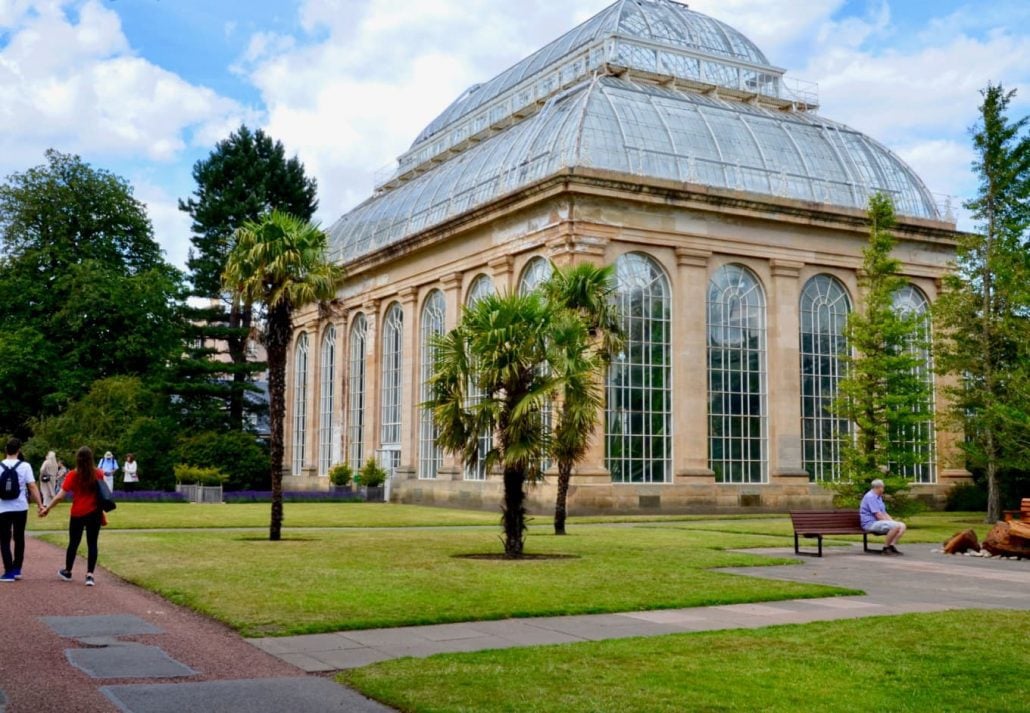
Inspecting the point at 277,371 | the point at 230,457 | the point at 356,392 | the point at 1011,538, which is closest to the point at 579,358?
the point at 277,371

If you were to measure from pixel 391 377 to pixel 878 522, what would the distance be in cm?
3313

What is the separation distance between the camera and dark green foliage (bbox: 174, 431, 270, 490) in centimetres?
5325

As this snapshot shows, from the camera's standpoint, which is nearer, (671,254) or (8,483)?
(8,483)

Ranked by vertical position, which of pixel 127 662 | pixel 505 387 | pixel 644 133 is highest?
pixel 644 133

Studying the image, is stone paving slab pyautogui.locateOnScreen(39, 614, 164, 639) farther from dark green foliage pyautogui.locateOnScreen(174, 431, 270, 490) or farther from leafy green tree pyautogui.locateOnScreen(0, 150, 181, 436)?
leafy green tree pyautogui.locateOnScreen(0, 150, 181, 436)

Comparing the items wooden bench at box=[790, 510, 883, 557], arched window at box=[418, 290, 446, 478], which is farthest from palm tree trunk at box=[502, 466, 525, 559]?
arched window at box=[418, 290, 446, 478]

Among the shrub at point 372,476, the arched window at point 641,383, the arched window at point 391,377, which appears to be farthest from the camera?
the arched window at point 391,377

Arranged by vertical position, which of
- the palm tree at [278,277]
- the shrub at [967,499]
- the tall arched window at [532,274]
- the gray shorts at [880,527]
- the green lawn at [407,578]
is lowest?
the shrub at [967,499]

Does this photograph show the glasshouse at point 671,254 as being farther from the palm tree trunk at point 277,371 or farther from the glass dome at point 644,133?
the palm tree trunk at point 277,371

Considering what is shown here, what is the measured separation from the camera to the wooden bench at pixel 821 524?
22.1 meters

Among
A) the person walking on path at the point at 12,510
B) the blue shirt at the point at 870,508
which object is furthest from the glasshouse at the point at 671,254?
the person walking on path at the point at 12,510

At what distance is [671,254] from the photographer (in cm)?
4072

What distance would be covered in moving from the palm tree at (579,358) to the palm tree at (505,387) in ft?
1.39

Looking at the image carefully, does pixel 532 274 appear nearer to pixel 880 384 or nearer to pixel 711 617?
pixel 880 384
